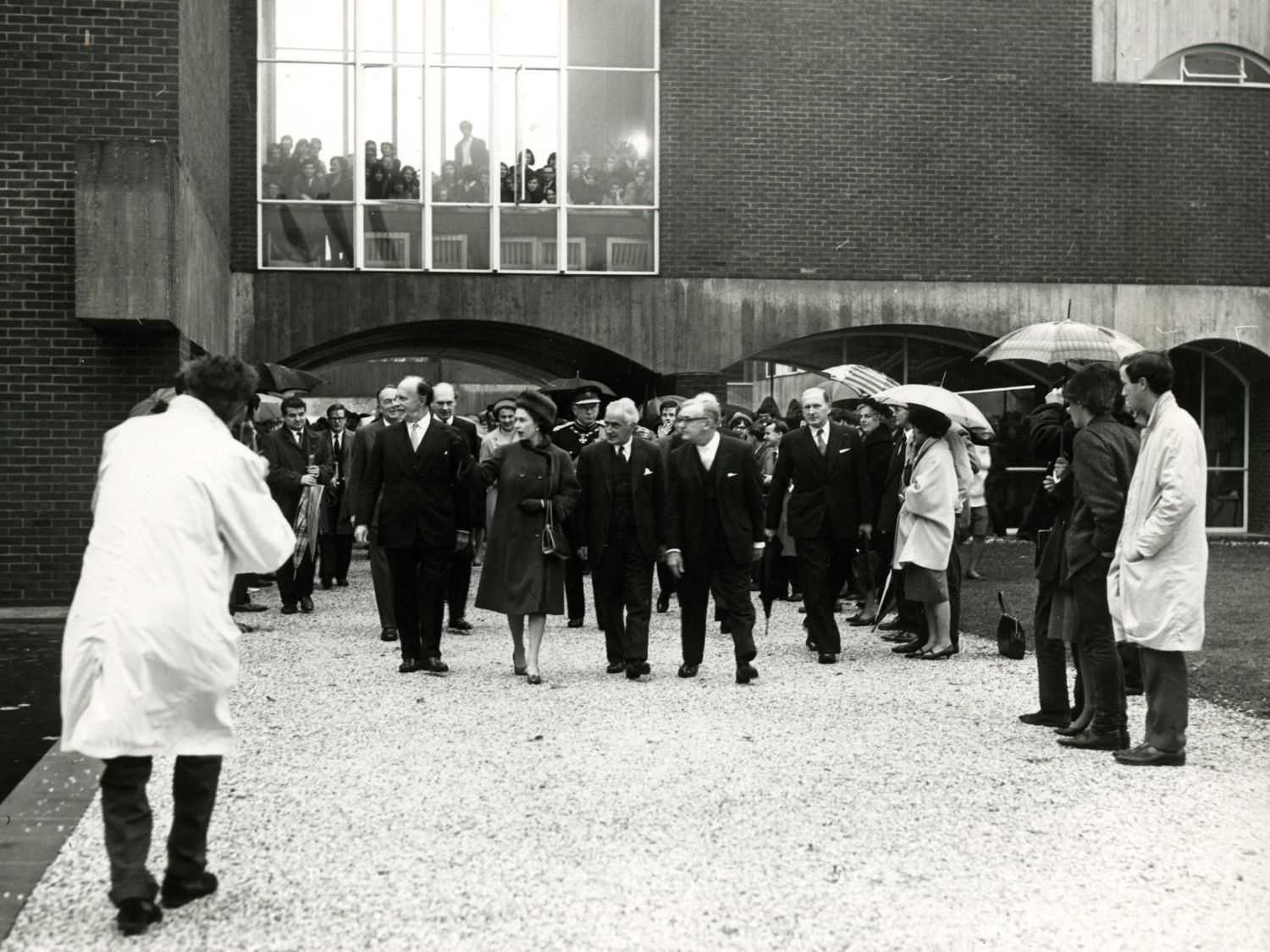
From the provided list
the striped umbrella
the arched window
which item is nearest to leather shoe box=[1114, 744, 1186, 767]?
the striped umbrella

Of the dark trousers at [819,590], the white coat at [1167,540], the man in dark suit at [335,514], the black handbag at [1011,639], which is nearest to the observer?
the white coat at [1167,540]

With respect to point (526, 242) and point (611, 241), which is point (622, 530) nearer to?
point (526, 242)

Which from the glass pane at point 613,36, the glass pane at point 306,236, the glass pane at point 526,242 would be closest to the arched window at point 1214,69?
the glass pane at point 613,36

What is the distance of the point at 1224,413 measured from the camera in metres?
24.7

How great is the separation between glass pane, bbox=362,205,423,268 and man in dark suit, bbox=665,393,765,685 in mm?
11874

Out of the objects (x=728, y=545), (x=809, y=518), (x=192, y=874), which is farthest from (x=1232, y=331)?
(x=192, y=874)

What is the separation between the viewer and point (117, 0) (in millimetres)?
13164

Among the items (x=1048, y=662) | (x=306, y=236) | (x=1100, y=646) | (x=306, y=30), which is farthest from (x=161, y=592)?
(x=306, y=30)

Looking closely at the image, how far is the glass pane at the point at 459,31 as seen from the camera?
21.1m

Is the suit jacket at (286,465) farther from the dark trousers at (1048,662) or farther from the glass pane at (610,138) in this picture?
the glass pane at (610,138)

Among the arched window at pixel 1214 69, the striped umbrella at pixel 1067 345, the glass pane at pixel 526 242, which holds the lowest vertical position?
the striped umbrella at pixel 1067 345

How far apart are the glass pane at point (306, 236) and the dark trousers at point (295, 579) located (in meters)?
8.25

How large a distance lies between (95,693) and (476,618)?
8.82 meters

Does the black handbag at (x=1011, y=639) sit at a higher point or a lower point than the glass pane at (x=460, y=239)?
lower
